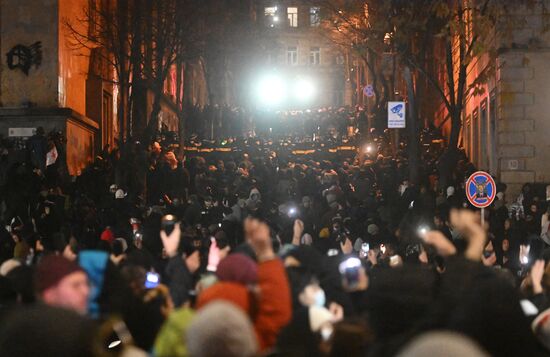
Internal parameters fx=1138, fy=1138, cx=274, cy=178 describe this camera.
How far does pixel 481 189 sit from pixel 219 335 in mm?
15706

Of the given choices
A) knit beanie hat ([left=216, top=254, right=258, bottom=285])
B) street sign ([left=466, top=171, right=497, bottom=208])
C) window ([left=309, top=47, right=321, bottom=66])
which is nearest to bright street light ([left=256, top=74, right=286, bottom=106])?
window ([left=309, top=47, right=321, bottom=66])

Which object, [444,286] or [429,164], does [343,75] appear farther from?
[444,286]

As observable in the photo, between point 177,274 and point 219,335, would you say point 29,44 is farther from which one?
point 219,335

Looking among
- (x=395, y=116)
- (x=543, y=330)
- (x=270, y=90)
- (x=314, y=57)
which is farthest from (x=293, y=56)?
(x=543, y=330)

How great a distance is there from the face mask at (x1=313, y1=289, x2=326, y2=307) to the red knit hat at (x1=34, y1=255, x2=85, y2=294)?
1.93 metres

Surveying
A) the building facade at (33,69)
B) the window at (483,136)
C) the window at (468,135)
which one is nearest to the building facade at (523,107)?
the window at (483,136)

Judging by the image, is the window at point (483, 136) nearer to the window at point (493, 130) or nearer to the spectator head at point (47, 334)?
the window at point (493, 130)

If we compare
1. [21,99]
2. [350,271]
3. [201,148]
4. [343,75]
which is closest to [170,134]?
[201,148]

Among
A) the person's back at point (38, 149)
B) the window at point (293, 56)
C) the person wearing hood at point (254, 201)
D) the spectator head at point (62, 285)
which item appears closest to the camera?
the spectator head at point (62, 285)

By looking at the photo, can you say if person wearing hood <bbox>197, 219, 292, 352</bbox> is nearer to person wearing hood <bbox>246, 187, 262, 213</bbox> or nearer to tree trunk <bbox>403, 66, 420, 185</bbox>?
person wearing hood <bbox>246, 187, 262, 213</bbox>

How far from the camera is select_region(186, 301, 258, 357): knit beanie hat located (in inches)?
192

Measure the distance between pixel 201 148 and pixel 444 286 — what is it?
36.6 m

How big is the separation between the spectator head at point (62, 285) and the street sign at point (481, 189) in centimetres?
1407

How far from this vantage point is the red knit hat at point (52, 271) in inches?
254
